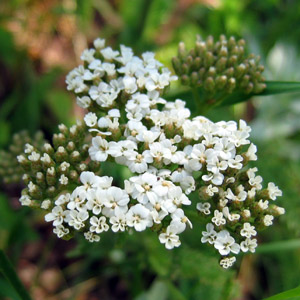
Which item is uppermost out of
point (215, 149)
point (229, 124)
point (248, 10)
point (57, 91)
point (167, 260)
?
point (248, 10)

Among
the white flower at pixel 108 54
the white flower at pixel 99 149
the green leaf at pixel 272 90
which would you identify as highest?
the white flower at pixel 108 54

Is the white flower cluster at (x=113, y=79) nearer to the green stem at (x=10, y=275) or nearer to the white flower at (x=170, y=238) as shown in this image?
the white flower at (x=170, y=238)

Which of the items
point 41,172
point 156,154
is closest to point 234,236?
point 156,154

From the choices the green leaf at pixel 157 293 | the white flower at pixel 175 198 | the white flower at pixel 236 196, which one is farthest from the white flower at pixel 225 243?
the green leaf at pixel 157 293

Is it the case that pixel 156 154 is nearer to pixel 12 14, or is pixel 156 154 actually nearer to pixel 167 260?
pixel 167 260

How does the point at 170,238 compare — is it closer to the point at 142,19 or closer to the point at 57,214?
the point at 57,214

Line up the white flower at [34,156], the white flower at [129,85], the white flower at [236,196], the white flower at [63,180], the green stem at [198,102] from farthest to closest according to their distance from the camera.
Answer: the green stem at [198,102], the white flower at [129,85], the white flower at [34,156], the white flower at [63,180], the white flower at [236,196]
